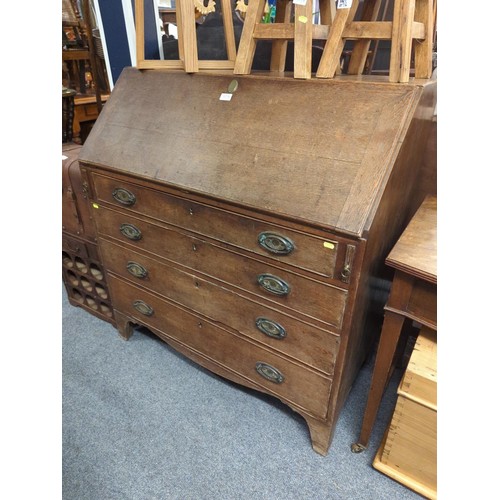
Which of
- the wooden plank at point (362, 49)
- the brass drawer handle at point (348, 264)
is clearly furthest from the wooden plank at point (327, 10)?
the brass drawer handle at point (348, 264)

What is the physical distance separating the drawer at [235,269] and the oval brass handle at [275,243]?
0.22 ft

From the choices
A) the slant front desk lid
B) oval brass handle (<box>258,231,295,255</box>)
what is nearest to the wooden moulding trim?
the slant front desk lid

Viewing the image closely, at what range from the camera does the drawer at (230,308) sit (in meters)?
1.15

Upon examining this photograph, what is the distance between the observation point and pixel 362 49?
124 centimetres

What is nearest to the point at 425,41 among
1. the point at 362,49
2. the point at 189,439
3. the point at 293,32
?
the point at 362,49

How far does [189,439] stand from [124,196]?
100cm

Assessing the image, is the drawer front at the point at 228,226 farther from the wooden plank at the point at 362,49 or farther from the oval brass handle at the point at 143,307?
the wooden plank at the point at 362,49

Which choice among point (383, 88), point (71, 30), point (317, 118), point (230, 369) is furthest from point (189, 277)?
point (71, 30)

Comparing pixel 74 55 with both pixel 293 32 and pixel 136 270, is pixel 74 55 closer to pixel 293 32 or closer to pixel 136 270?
pixel 136 270

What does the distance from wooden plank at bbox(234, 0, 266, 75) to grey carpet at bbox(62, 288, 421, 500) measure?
133 centimetres

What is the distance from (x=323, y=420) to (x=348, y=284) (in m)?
0.61

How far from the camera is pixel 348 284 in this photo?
978mm

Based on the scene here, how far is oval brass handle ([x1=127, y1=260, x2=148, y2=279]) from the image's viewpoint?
1539mm

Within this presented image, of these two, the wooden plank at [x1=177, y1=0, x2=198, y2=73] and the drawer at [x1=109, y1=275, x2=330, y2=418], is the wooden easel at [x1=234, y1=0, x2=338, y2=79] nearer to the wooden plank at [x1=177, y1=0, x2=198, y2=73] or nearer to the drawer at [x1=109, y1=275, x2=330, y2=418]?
the wooden plank at [x1=177, y1=0, x2=198, y2=73]
